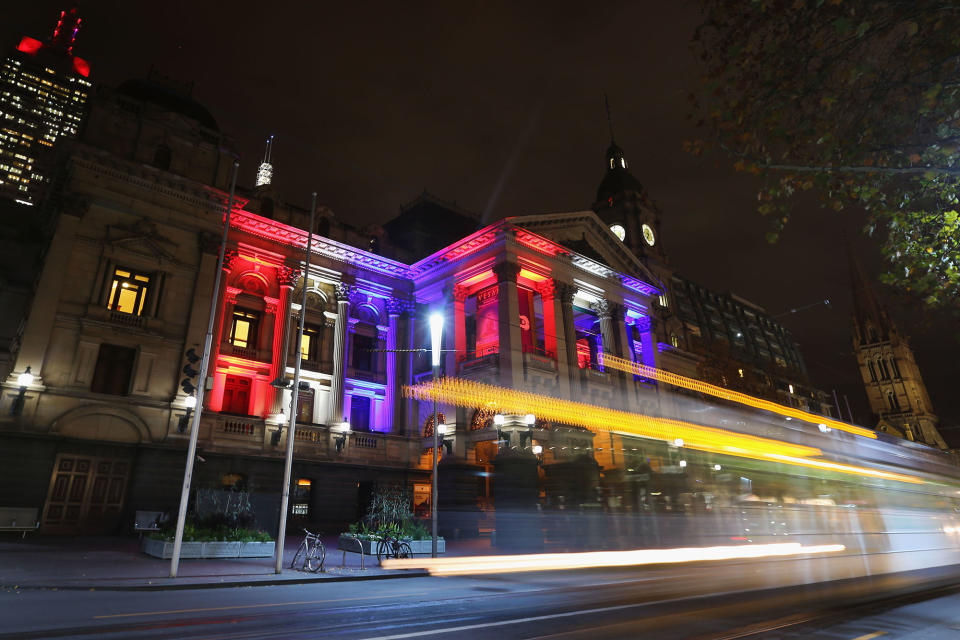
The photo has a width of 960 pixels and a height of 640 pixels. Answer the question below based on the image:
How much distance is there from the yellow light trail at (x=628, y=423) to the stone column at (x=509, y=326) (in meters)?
1.10

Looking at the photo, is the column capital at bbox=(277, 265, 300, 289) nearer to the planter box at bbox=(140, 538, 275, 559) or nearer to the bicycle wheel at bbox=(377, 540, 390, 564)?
the planter box at bbox=(140, 538, 275, 559)

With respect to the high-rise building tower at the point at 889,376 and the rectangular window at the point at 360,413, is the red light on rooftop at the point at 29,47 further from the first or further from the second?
the high-rise building tower at the point at 889,376

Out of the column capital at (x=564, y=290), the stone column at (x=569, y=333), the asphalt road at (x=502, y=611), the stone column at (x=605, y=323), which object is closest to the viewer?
the asphalt road at (x=502, y=611)

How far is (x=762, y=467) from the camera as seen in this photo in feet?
66.3

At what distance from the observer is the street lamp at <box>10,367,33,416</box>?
22.5 m

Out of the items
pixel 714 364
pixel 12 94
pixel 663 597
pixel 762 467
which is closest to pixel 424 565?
pixel 663 597

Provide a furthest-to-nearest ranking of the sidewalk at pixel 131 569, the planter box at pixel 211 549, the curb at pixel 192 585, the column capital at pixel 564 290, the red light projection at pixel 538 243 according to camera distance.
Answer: the column capital at pixel 564 290 < the red light projection at pixel 538 243 < the planter box at pixel 211 549 < the sidewalk at pixel 131 569 < the curb at pixel 192 585

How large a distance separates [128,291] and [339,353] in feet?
39.5

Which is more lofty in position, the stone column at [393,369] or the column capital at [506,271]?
Answer: the column capital at [506,271]

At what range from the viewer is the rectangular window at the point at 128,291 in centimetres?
2739

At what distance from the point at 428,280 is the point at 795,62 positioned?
32978 millimetres

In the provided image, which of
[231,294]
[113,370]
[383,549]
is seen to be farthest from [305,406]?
[383,549]

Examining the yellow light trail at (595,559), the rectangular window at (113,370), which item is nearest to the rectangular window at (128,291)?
the rectangular window at (113,370)

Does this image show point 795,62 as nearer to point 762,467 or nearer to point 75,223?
point 762,467
